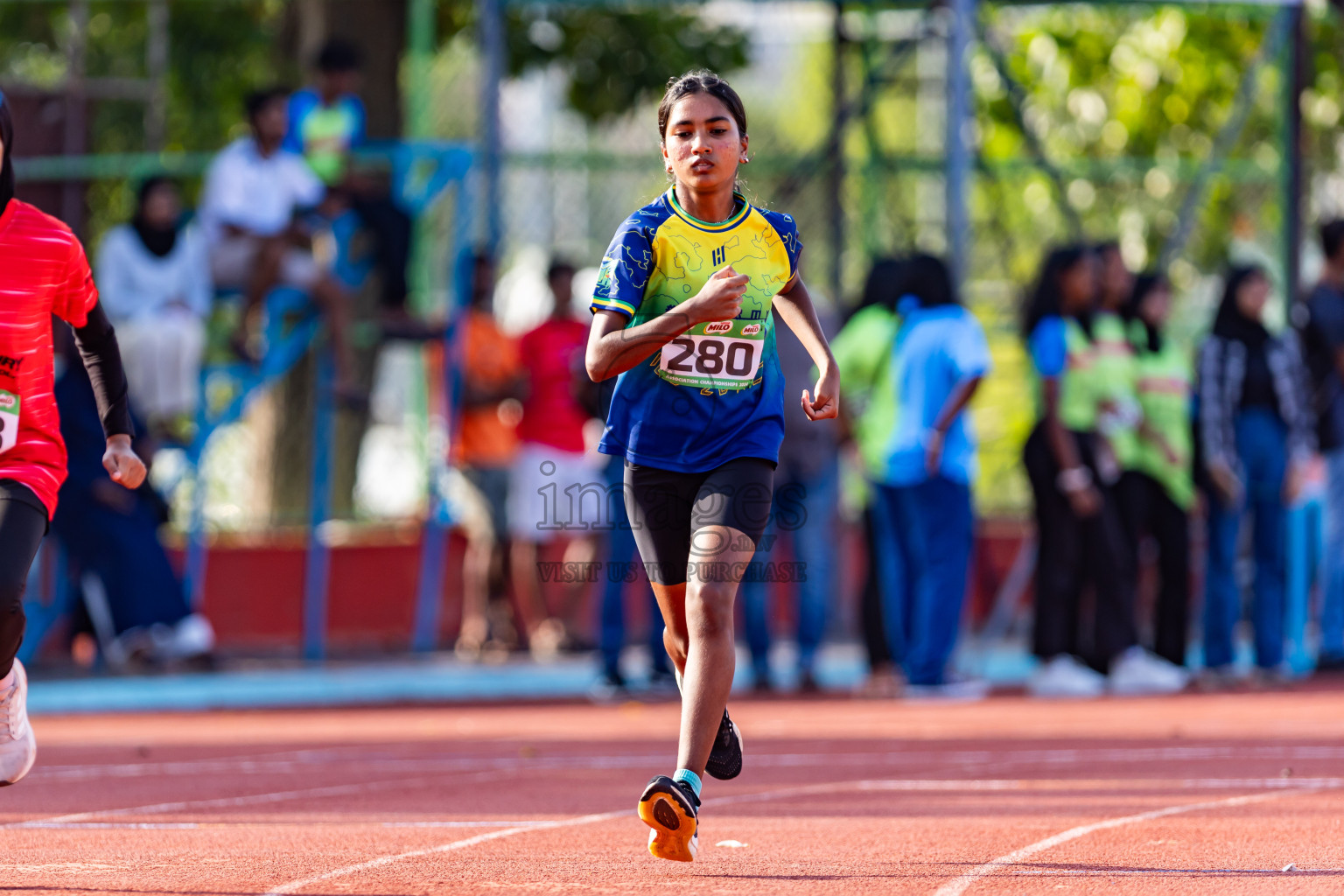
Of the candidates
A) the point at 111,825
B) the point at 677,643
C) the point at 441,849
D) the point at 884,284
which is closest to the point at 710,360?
the point at 677,643

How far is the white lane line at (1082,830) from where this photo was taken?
5234 millimetres

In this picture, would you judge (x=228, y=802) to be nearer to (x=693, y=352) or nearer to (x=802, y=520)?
(x=693, y=352)

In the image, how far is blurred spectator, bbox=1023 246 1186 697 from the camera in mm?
11227

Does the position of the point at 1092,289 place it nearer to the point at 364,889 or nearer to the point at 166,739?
the point at 166,739

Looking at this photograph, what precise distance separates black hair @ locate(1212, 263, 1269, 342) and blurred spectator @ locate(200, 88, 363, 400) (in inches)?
207

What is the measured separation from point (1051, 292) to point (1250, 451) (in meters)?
1.59

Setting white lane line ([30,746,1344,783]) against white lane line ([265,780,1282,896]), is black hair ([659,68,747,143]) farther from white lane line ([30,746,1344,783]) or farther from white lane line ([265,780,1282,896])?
white lane line ([30,746,1344,783])

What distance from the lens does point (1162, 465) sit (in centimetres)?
1159

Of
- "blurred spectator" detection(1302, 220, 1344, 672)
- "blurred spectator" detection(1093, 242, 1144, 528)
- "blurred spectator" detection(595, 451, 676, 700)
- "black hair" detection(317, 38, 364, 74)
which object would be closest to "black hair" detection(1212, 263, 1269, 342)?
"blurred spectator" detection(1093, 242, 1144, 528)

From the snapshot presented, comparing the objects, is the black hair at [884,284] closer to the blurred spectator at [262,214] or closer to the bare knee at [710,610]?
the blurred spectator at [262,214]

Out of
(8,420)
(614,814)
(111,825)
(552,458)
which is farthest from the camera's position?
(552,458)

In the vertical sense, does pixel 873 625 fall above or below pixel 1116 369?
below

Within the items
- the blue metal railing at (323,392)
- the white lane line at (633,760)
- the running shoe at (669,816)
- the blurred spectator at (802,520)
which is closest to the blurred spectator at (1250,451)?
the blurred spectator at (802,520)

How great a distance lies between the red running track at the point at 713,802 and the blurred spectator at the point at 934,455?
431 mm
